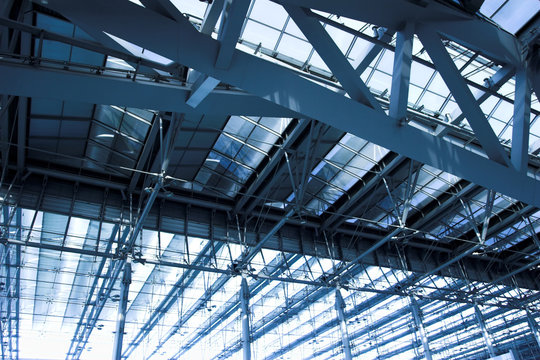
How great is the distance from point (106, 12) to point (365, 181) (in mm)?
22016

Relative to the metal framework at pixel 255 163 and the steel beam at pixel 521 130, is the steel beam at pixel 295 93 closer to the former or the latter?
the metal framework at pixel 255 163

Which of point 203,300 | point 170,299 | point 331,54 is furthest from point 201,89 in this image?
point 170,299

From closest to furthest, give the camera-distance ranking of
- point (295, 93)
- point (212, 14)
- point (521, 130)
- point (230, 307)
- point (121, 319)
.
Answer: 1. point (212, 14)
2. point (295, 93)
3. point (521, 130)
4. point (121, 319)
5. point (230, 307)

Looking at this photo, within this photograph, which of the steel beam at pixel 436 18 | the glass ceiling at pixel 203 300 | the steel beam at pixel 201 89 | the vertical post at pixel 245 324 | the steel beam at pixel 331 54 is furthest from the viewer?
the glass ceiling at pixel 203 300

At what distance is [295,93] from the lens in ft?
26.7

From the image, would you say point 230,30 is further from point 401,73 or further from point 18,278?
point 18,278

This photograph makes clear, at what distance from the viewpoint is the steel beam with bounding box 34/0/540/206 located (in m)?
6.62

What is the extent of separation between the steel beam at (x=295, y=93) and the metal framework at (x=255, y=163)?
3 centimetres

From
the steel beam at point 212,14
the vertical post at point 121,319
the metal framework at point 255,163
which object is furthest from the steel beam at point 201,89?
the vertical post at point 121,319

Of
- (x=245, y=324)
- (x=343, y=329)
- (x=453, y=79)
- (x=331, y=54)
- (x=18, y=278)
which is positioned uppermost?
(x=18, y=278)

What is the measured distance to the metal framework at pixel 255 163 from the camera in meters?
8.23

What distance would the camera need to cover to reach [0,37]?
13.5 meters

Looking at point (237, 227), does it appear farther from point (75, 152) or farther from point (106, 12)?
point (106, 12)

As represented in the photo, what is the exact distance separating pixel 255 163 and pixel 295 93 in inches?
676
